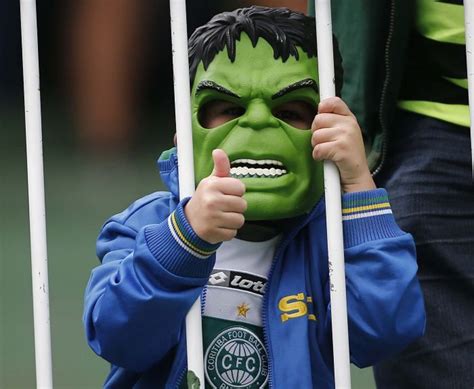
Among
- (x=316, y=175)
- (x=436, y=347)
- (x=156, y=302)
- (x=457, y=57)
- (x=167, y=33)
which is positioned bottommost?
(x=436, y=347)

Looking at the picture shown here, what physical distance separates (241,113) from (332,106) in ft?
0.54

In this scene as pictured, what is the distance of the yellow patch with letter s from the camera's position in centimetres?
178

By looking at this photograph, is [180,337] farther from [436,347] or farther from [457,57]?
[457,57]

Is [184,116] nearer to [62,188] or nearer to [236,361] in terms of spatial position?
[236,361]

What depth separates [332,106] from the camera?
1.66 m

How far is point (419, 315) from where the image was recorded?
5.71ft

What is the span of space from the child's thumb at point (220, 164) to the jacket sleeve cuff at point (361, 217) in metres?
0.18

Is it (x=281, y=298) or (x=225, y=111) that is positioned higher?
(x=225, y=111)

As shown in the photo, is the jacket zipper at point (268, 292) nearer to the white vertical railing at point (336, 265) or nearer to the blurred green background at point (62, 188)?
the white vertical railing at point (336, 265)

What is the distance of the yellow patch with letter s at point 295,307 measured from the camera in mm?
1775

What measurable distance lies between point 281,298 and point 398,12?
1.84 ft

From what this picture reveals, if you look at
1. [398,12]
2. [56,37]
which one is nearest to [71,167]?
[56,37]

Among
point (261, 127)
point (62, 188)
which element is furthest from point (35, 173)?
point (62, 188)

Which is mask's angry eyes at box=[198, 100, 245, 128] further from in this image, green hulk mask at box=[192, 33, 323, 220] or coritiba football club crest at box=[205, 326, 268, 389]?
coritiba football club crest at box=[205, 326, 268, 389]
